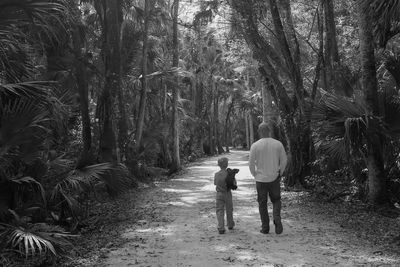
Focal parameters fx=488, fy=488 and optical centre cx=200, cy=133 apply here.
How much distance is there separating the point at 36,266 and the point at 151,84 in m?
19.2

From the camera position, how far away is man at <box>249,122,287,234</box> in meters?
7.81

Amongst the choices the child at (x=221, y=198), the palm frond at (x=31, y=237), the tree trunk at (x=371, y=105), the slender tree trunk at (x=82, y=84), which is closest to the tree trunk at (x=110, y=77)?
the slender tree trunk at (x=82, y=84)

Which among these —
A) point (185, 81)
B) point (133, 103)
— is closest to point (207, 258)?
point (133, 103)

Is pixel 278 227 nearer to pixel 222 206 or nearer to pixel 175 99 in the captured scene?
pixel 222 206

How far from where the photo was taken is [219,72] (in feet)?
159

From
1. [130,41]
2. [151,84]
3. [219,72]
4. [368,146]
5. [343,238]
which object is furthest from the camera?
[219,72]

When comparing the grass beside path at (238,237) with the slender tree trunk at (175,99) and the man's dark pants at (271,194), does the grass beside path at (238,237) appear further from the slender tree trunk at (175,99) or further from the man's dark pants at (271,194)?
the slender tree trunk at (175,99)

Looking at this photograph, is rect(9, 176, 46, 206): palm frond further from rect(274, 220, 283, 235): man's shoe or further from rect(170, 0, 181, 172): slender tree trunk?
rect(170, 0, 181, 172): slender tree trunk

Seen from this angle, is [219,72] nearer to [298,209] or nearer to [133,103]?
[133,103]

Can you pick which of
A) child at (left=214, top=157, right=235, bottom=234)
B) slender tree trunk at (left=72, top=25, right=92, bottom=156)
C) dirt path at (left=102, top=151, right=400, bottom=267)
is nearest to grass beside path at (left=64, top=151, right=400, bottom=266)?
dirt path at (left=102, top=151, right=400, bottom=267)

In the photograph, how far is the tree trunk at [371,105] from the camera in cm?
962

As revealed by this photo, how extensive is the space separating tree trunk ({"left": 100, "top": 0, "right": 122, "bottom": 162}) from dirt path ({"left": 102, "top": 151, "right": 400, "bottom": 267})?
392cm

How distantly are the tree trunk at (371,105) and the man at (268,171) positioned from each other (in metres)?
2.57

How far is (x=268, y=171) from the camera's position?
7805mm
